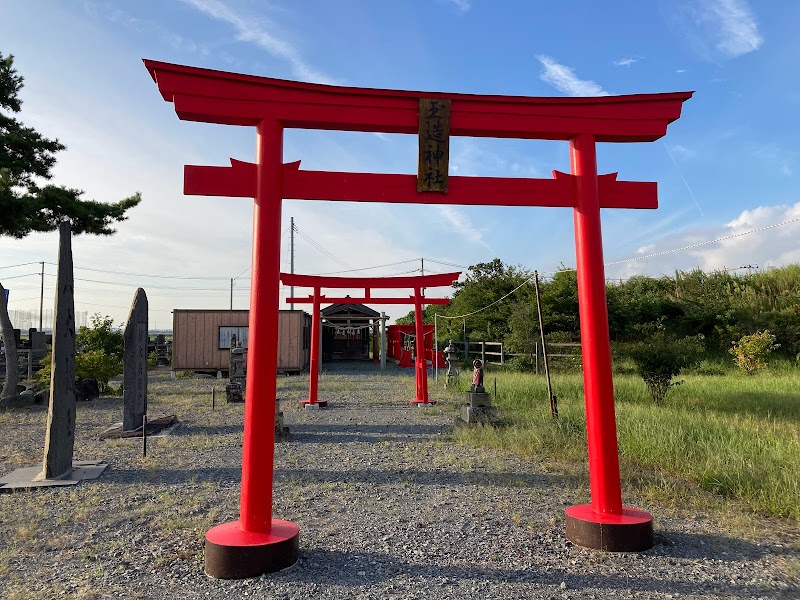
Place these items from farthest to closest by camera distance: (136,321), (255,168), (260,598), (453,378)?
(453,378), (136,321), (255,168), (260,598)

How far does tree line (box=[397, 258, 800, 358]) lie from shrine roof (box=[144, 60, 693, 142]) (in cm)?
1391

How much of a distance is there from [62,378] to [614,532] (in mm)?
5520

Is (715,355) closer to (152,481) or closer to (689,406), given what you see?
(689,406)

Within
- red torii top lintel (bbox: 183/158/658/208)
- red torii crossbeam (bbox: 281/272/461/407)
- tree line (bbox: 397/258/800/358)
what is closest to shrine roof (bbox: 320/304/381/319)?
tree line (bbox: 397/258/800/358)

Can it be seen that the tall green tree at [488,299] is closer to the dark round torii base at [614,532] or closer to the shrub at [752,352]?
the shrub at [752,352]

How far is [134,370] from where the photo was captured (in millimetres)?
8211

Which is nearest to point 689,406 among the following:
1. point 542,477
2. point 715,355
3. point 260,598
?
point 542,477

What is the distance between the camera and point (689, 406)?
9500 mm

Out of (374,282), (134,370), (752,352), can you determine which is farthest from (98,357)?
(752,352)

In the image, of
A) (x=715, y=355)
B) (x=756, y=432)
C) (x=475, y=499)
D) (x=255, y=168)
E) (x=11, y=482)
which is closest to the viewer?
(x=255, y=168)

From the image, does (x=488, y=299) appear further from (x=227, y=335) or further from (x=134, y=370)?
(x=134, y=370)

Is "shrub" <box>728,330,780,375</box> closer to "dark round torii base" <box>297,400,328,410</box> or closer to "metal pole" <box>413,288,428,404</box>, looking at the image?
"metal pole" <box>413,288,428,404</box>

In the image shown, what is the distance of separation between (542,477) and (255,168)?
4085mm

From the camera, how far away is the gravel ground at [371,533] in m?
3.12
